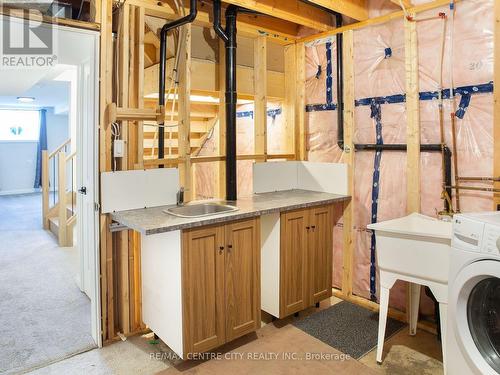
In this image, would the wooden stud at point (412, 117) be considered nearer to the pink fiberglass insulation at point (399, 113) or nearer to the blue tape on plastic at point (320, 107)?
the pink fiberglass insulation at point (399, 113)

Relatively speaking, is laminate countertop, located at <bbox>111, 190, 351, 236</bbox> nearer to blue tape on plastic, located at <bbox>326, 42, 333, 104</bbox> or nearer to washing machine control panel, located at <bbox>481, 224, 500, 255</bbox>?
blue tape on plastic, located at <bbox>326, 42, 333, 104</bbox>

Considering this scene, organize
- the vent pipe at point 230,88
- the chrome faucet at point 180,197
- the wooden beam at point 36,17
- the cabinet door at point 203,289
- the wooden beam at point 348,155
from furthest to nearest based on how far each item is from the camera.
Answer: the wooden beam at point 348,155, the vent pipe at point 230,88, the chrome faucet at point 180,197, the cabinet door at point 203,289, the wooden beam at point 36,17

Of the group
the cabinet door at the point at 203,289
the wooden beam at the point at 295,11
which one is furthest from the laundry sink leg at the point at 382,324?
the wooden beam at the point at 295,11

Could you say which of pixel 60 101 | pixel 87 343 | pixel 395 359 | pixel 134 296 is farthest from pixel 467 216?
pixel 60 101

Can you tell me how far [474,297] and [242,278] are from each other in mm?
1318

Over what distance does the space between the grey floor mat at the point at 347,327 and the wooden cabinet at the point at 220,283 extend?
497 mm

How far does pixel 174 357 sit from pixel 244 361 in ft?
1.45

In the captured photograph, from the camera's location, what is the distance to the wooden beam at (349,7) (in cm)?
277

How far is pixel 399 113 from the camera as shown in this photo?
2.89 m

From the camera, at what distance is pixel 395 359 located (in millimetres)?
2416

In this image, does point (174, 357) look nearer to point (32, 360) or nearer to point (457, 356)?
point (32, 360)

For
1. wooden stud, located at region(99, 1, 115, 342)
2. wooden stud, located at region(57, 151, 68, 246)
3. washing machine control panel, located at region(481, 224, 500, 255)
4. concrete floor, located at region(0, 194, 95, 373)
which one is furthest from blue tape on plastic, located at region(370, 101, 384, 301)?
wooden stud, located at region(57, 151, 68, 246)

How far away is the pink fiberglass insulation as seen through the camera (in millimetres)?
2453

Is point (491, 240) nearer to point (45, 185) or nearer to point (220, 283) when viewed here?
point (220, 283)
